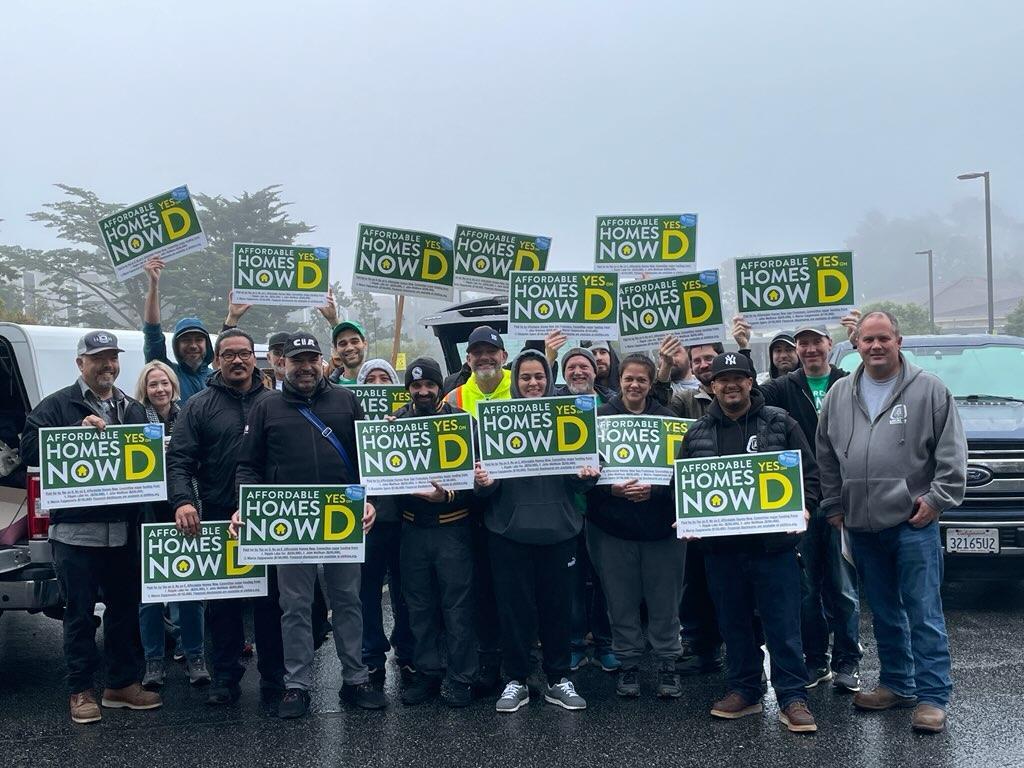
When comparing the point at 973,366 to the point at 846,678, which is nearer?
the point at 846,678

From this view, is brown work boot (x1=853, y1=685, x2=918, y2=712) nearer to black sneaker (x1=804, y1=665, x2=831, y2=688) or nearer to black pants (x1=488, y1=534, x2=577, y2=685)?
black sneaker (x1=804, y1=665, x2=831, y2=688)

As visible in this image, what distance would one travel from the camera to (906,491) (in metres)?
6.21

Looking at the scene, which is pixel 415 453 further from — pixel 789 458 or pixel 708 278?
pixel 708 278

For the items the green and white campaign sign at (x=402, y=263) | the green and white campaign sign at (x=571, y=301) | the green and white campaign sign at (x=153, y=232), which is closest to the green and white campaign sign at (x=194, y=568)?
the green and white campaign sign at (x=571, y=301)

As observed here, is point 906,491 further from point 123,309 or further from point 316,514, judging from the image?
point 123,309

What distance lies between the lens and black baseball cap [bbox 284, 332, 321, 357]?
6762 mm

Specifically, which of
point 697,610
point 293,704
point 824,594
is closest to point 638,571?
point 697,610

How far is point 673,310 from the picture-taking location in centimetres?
834

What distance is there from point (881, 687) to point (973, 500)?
117 inches

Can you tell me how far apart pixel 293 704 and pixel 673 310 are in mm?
3880

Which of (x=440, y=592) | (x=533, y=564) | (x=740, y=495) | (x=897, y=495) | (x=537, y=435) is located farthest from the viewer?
(x=440, y=592)

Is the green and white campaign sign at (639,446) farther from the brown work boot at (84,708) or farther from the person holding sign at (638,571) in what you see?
the brown work boot at (84,708)

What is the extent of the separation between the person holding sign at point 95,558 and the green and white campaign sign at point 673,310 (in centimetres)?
360

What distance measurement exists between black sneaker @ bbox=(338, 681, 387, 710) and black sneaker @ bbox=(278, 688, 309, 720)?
0.27m
